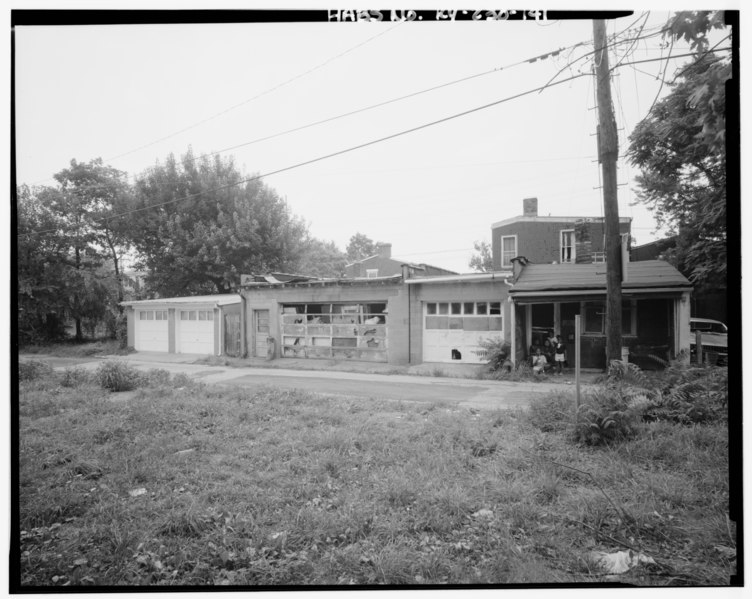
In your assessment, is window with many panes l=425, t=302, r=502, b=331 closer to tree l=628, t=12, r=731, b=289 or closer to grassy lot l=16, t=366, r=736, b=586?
tree l=628, t=12, r=731, b=289

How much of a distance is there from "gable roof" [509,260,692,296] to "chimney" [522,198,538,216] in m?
9.18

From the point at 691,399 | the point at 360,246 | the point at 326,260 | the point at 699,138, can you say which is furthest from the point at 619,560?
the point at 360,246

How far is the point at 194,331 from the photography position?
13.5m

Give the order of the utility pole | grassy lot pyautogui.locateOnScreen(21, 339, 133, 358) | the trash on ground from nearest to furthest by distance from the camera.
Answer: the trash on ground < the utility pole < grassy lot pyautogui.locateOnScreen(21, 339, 133, 358)

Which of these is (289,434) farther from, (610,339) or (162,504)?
(610,339)

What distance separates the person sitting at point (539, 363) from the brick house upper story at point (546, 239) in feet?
24.2

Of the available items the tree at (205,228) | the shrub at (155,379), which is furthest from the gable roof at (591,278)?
the tree at (205,228)

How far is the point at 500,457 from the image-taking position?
372cm

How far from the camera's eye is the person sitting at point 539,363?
29.1ft

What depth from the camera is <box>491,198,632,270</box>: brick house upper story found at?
15016 millimetres

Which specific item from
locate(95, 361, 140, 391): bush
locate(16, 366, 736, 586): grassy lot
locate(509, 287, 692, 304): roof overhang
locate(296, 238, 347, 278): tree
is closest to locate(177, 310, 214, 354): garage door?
locate(95, 361, 140, 391): bush

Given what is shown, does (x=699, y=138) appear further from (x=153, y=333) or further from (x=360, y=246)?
(x=360, y=246)

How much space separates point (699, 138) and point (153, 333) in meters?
14.5

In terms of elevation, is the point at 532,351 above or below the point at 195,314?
below
